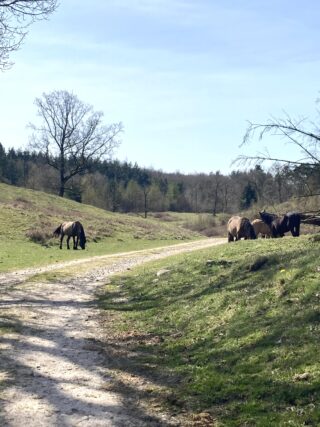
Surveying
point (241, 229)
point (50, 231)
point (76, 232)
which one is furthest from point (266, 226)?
point (50, 231)

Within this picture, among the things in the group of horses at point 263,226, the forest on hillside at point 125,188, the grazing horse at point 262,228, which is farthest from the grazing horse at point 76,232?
the forest on hillside at point 125,188

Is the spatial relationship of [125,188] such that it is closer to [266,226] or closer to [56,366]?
[266,226]

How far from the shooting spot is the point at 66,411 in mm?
6176

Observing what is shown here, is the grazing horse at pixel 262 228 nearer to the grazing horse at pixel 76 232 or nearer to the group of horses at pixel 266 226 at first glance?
the group of horses at pixel 266 226

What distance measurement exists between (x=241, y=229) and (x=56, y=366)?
2170cm

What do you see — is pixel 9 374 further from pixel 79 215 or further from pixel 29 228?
pixel 79 215

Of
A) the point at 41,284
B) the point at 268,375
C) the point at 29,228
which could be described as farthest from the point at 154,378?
the point at 29,228

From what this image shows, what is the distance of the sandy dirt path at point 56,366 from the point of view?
605cm

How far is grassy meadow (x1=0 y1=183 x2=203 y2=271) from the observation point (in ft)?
95.8

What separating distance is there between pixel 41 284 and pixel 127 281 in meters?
3.16

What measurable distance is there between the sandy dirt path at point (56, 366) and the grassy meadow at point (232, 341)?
52 cm

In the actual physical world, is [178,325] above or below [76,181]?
below

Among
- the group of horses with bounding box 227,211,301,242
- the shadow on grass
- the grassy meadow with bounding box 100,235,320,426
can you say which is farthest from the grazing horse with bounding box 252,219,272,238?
the shadow on grass

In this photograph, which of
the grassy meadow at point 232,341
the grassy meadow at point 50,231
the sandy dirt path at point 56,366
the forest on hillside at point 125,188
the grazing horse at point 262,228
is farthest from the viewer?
the forest on hillside at point 125,188
